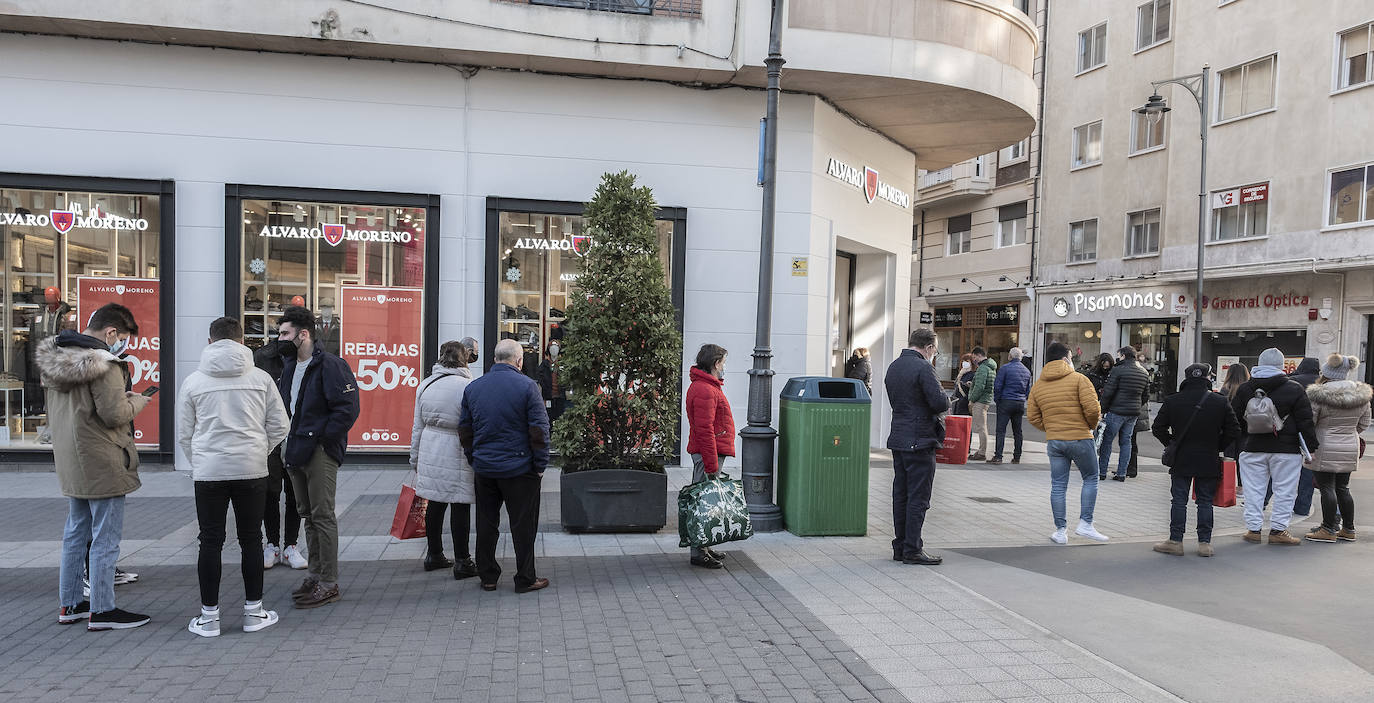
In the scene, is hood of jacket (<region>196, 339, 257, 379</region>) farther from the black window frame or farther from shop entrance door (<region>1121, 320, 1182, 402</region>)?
shop entrance door (<region>1121, 320, 1182, 402</region>)

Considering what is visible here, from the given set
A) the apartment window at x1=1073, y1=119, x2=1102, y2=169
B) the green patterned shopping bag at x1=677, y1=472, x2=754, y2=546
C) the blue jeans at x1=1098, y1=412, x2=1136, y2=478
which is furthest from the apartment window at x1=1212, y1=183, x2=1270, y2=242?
the green patterned shopping bag at x1=677, y1=472, x2=754, y2=546

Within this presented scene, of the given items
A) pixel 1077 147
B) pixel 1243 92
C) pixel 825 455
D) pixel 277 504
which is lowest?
pixel 277 504

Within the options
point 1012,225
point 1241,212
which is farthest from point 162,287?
point 1012,225

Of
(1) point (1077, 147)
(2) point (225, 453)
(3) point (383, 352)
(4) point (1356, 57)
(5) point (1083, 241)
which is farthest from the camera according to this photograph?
(1) point (1077, 147)

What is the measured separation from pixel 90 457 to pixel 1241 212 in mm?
25446

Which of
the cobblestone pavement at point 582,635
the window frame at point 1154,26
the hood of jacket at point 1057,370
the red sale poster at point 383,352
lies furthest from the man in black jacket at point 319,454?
the window frame at point 1154,26

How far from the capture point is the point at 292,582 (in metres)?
5.84

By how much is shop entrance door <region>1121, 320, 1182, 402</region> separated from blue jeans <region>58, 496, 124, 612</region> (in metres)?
25.1

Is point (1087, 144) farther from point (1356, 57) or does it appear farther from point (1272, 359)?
point (1272, 359)

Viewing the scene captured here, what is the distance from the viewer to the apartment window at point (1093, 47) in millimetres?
26703

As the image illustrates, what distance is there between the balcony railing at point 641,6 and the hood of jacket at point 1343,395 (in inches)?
313

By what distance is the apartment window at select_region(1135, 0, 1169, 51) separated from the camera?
80.4 feet

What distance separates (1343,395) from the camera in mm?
7770

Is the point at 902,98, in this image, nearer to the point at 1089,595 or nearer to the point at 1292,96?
the point at 1089,595
